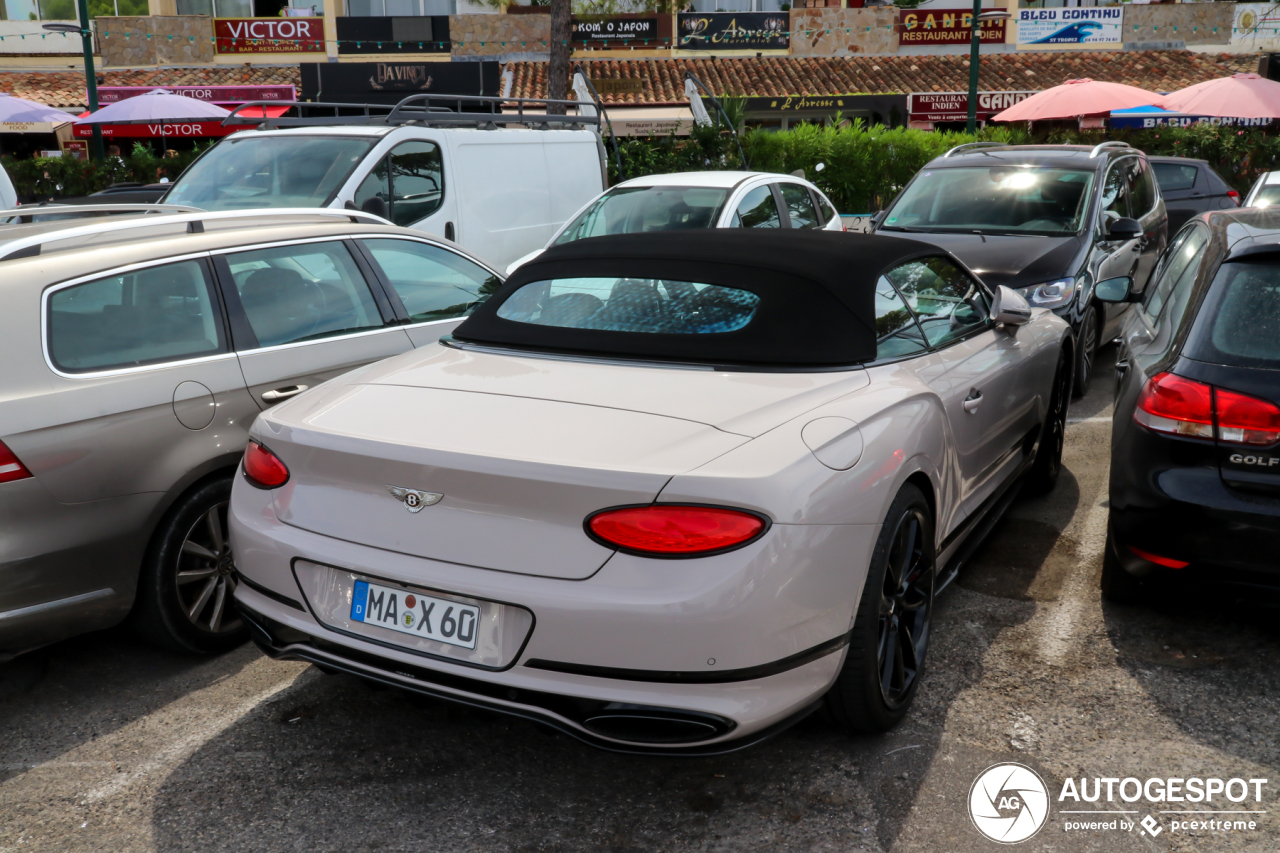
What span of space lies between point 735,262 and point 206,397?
1978 millimetres

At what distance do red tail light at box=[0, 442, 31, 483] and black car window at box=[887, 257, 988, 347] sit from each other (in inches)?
115

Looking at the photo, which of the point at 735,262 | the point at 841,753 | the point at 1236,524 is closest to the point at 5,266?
the point at 735,262

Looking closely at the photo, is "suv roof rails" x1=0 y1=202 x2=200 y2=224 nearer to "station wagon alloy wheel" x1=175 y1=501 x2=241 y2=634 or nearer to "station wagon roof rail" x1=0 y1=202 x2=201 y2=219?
"station wagon roof rail" x1=0 y1=202 x2=201 y2=219

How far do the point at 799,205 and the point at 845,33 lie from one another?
21648 mm

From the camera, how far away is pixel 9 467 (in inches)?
127

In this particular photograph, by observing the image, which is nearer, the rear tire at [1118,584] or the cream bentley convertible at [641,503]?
the cream bentley convertible at [641,503]

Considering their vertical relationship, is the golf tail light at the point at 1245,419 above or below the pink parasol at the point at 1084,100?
below

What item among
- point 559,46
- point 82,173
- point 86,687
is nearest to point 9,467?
point 86,687

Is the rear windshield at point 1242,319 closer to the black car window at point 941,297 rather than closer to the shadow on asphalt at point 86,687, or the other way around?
the black car window at point 941,297

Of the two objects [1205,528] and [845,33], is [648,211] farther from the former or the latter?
[845,33]

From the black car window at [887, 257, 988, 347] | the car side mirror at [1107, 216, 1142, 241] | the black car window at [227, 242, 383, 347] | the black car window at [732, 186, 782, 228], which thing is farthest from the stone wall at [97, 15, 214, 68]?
the black car window at [887, 257, 988, 347]

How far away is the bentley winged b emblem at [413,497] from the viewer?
2719 millimetres

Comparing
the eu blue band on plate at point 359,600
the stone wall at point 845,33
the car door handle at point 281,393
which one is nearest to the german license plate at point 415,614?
the eu blue band on plate at point 359,600

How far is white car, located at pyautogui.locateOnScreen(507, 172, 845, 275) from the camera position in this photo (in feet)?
29.3
